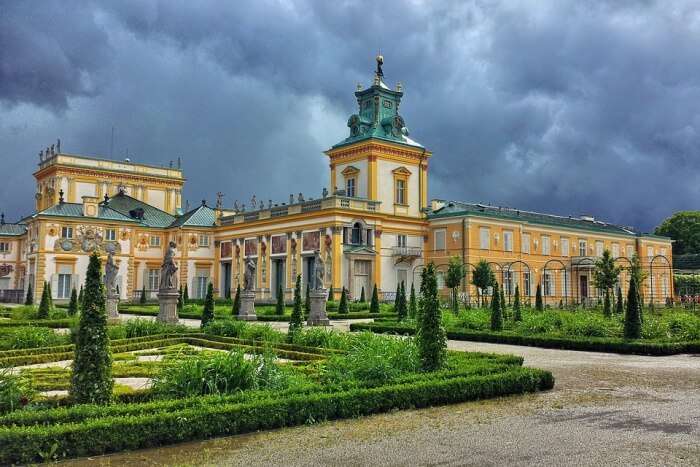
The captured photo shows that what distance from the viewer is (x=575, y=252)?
57875 millimetres

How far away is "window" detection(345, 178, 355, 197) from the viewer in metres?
50.5

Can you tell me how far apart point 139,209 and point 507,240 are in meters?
32.8

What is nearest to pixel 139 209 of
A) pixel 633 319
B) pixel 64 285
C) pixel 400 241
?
pixel 64 285

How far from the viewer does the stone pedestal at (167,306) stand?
23.5 meters

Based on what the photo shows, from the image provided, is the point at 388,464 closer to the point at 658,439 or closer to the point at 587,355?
the point at 658,439

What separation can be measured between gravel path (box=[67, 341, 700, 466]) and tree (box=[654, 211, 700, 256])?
76.3 meters

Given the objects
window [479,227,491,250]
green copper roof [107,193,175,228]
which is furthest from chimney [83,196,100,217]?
window [479,227,491,250]

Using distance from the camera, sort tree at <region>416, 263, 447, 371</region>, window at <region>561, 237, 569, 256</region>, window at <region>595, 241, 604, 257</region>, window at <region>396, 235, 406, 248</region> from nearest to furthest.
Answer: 1. tree at <region>416, 263, 447, 371</region>
2. window at <region>396, 235, 406, 248</region>
3. window at <region>561, 237, 569, 256</region>
4. window at <region>595, 241, 604, 257</region>

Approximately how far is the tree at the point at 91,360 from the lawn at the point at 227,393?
31 centimetres

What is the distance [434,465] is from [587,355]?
1176cm

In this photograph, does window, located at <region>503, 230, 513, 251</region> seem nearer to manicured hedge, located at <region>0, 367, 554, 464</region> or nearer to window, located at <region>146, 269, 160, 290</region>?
window, located at <region>146, 269, 160, 290</region>

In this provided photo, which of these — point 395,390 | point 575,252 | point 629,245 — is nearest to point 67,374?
point 395,390

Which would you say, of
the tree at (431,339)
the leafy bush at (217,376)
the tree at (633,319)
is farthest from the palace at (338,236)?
the leafy bush at (217,376)

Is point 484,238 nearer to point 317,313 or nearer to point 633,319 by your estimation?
point 317,313
